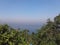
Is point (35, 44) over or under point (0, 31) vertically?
under

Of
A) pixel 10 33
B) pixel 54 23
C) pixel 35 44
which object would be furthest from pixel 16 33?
pixel 54 23

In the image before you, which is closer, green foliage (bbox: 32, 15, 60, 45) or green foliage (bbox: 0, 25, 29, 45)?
green foliage (bbox: 0, 25, 29, 45)

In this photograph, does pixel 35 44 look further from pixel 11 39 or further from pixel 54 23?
pixel 11 39

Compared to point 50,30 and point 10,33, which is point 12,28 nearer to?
point 10,33

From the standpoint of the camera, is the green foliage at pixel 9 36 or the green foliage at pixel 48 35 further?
the green foliage at pixel 48 35

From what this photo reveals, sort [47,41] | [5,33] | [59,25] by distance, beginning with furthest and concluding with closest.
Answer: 1. [59,25]
2. [47,41]
3. [5,33]

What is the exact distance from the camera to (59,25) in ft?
59.8

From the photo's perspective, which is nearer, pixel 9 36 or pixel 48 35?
pixel 9 36

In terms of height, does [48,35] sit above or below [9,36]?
below

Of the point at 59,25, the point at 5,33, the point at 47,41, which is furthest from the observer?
the point at 59,25

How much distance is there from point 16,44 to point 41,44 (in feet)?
22.7

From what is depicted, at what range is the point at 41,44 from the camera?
56.4 feet

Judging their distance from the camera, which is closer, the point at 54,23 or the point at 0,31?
the point at 0,31

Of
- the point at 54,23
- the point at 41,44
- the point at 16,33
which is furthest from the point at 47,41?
the point at 16,33
